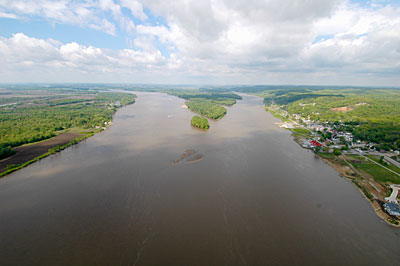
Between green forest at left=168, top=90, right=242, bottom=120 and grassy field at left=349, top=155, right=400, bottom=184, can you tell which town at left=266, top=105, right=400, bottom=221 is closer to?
grassy field at left=349, top=155, right=400, bottom=184

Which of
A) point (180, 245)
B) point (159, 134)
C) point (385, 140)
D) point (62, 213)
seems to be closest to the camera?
point (180, 245)

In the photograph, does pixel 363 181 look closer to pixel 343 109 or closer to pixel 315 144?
pixel 315 144

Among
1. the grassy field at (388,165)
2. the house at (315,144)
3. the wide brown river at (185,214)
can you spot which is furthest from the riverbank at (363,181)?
the house at (315,144)

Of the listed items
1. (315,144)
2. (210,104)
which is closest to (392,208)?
(315,144)

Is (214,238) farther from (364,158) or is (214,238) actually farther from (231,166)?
(364,158)

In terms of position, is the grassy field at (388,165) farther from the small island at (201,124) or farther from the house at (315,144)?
the small island at (201,124)

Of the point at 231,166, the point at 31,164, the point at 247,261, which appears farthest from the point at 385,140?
the point at 31,164
